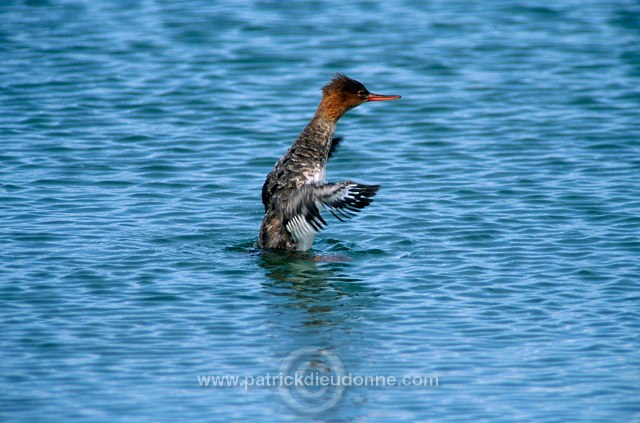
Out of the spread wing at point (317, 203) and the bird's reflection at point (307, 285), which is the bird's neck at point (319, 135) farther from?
the bird's reflection at point (307, 285)

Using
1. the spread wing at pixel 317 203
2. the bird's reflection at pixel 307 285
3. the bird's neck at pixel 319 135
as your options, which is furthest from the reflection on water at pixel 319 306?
the bird's neck at pixel 319 135

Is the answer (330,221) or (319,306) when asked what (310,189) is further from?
(330,221)

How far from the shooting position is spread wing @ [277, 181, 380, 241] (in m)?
10.1

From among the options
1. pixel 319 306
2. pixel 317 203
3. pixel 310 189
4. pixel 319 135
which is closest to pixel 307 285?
pixel 319 306

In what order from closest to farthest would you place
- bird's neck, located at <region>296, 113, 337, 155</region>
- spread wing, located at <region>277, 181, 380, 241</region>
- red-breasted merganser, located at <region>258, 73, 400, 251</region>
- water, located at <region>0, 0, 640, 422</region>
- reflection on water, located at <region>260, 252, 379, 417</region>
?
water, located at <region>0, 0, 640, 422</region>, reflection on water, located at <region>260, 252, 379, 417</region>, spread wing, located at <region>277, 181, 380, 241</region>, red-breasted merganser, located at <region>258, 73, 400, 251</region>, bird's neck, located at <region>296, 113, 337, 155</region>

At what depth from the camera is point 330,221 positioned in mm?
12430

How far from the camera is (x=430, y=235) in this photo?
1156 cm

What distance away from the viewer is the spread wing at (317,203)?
10.1m

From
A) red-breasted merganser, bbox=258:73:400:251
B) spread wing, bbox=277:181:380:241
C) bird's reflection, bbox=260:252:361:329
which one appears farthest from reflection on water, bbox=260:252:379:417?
spread wing, bbox=277:181:380:241

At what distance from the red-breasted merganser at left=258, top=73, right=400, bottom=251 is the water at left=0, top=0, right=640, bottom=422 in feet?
1.12

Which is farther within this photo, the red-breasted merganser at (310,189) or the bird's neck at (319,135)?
the bird's neck at (319,135)

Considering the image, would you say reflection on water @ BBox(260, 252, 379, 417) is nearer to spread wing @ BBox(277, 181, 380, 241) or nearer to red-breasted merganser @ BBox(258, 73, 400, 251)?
red-breasted merganser @ BBox(258, 73, 400, 251)

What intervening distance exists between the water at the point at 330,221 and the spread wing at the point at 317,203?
41 centimetres

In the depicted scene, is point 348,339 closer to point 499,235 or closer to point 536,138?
point 499,235
